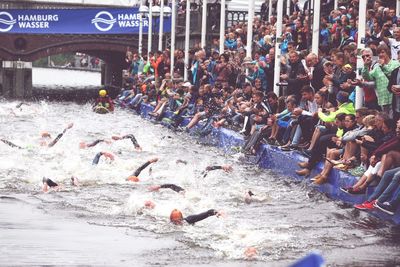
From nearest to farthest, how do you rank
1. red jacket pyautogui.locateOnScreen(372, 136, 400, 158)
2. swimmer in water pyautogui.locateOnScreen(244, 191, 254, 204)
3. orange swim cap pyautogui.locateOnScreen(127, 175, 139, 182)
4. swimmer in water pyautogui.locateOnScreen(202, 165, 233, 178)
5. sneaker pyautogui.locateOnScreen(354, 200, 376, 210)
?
red jacket pyautogui.locateOnScreen(372, 136, 400, 158), sneaker pyautogui.locateOnScreen(354, 200, 376, 210), swimmer in water pyautogui.locateOnScreen(244, 191, 254, 204), orange swim cap pyautogui.locateOnScreen(127, 175, 139, 182), swimmer in water pyautogui.locateOnScreen(202, 165, 233, 178)

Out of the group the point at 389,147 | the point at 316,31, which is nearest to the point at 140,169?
the point at 316,31

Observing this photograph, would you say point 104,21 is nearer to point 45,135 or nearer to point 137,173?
point 45,135

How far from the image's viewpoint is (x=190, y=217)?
49.5 feet

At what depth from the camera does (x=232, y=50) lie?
3581 cm

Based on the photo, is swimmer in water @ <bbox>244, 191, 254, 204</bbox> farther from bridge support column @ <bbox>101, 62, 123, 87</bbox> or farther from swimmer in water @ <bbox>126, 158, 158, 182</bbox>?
bridge support column @ <bbox>101, 62, 123, 87</bbox>

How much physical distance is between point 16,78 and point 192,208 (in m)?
45.8

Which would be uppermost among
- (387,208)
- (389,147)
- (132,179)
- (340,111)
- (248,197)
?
(340,111)

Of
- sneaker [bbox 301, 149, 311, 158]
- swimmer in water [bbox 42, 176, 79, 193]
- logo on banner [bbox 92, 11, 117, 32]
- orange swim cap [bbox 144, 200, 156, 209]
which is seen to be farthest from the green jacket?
logo on banner [bbox 92, 11, 117, 32]

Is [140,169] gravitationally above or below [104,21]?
below

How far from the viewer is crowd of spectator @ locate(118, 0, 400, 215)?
16.8 m

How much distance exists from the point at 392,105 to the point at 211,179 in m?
4.35

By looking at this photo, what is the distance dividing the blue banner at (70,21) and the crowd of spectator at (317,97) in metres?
22.1

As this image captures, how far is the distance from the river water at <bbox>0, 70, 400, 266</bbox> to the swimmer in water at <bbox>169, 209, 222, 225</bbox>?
10cm

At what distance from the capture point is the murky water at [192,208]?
13.3m
